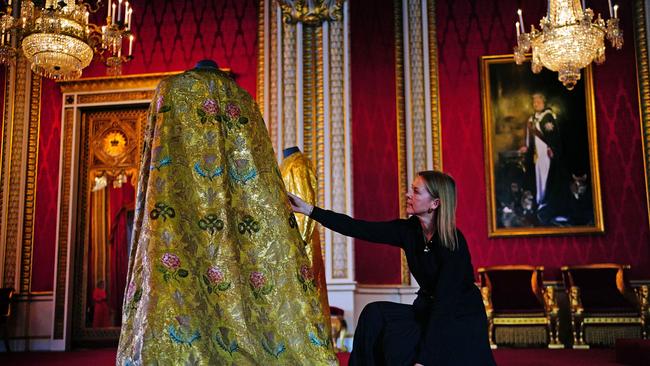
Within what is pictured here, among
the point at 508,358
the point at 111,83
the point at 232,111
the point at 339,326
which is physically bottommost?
the point at 508,358

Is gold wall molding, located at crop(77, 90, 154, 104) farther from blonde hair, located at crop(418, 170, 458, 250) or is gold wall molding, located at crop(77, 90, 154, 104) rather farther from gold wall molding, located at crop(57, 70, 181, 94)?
blonde hair, located at crop(418, 170, 458, 250)

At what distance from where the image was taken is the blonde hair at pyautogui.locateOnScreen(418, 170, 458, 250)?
3.04 m

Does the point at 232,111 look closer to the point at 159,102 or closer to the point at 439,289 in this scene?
the point at 159,102

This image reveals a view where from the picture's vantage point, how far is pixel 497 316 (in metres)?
7.21

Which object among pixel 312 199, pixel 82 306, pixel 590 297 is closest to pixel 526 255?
pixel 590 297

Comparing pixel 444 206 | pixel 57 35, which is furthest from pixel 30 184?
pixel 444 206

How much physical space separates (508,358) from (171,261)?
4.19 metres

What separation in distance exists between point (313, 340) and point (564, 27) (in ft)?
14.8

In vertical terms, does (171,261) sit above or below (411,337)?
above

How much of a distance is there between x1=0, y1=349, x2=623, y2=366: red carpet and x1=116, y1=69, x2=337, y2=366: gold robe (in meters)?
3.28

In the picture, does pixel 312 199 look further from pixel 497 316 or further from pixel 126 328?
pixel 497 316

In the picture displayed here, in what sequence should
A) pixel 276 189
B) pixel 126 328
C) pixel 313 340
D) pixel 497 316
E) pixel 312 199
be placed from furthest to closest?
pixel 497 316 → pixel 312 199 → pixel 276 189 → pixel 313 340 → pixel 126 328

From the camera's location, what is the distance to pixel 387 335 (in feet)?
9.83

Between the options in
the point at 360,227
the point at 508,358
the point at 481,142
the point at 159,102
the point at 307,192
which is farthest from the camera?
the point at 481,142
